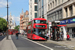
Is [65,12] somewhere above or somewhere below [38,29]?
above

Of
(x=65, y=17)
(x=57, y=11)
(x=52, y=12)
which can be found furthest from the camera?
(x=52, y=12)

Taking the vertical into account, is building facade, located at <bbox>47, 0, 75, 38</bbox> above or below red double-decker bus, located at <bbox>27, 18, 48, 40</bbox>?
above

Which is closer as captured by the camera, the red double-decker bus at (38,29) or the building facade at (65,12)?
the red double-decker bus at (38,29)

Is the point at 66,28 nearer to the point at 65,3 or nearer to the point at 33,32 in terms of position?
the point at 65,3

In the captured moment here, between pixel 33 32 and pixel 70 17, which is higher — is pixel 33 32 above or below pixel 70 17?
below

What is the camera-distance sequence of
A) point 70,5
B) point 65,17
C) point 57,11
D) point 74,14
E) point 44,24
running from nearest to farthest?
point 44,24 < point 74,14 < point 70,5 < point 65,17 < point 57,11

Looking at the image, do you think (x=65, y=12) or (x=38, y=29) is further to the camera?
(x=65, y=12)

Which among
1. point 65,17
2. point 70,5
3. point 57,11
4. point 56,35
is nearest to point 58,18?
point 57,11

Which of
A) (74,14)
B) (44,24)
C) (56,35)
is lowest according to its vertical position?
(56,35)

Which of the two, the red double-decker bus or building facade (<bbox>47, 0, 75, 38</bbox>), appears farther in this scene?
building facade (<bbox>47, 0, 75, 38</bbox>)

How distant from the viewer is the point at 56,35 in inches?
1052

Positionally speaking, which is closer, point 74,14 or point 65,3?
point 74,14

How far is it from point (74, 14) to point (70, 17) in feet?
6.46

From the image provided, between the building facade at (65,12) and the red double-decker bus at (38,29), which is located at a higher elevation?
the building facade at (65,12)
